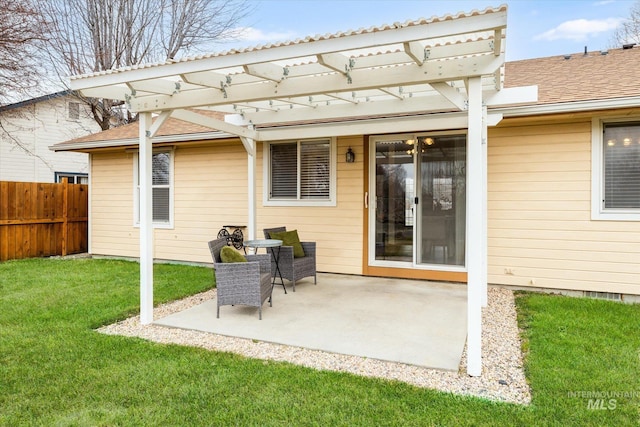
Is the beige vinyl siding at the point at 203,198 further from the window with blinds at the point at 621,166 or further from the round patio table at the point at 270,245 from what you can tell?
the window with blinds at the point at 621,166

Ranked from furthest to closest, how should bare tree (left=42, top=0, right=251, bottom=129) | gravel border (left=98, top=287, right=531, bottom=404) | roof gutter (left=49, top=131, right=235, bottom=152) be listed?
bare tree (left=42, top=0, right=251, bottom=129) → roof gutter (left=49, top=131, right=235, bottom=152) → gravel border (left=98, top=287, right=531, bottom=404)

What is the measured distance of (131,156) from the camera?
891cm

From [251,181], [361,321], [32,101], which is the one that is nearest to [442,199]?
[361,321]

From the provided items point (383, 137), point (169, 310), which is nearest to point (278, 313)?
point (169, 310)

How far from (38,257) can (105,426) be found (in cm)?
848

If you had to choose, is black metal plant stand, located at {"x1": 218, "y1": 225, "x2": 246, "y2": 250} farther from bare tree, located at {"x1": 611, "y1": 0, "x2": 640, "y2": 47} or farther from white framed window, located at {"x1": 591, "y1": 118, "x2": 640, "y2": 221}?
bare tree, located at {"x1": 611, "y1": 0, "x2": 640, "y2": 47}

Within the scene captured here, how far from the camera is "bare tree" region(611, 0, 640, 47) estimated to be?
13320mm

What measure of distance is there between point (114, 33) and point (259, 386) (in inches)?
649

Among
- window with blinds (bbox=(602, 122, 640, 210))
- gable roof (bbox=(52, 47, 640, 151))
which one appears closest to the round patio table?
gable roof (bbox=(52, 47, 640, 151))

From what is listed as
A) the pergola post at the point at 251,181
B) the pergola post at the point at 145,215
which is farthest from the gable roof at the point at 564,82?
the pergola post at the point at 145,215

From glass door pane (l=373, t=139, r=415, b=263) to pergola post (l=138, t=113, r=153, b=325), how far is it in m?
3.73

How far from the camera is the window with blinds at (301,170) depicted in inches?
284

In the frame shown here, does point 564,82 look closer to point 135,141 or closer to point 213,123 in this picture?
point 213,123

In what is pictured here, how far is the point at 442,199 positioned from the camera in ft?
21.2
